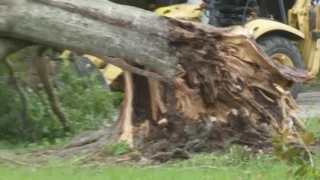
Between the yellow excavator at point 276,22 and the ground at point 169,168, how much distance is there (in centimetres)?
563

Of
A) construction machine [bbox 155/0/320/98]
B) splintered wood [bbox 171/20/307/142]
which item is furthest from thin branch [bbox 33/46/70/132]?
construction machine [bbox 155/0/320/98]

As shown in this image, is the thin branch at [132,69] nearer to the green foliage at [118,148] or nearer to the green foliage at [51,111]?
the green foliage at [118,148]

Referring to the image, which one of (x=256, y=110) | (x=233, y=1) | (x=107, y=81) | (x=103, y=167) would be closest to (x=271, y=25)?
(x=233, y=1)

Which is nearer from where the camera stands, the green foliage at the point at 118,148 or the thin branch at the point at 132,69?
the green foliage at the point at 118,148

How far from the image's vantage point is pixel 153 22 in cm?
999

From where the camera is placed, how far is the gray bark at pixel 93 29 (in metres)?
9.91

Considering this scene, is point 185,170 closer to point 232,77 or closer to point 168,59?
point 168,59

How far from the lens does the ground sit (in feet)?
27.7

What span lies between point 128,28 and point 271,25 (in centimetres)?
653

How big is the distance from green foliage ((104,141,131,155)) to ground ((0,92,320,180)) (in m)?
0.31

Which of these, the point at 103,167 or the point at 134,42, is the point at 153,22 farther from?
the point at 103,167

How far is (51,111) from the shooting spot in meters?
11.5

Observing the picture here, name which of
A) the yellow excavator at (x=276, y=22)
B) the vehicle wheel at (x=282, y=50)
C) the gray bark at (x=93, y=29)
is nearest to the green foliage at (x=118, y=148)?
the gray bark at (x=93, y=29)

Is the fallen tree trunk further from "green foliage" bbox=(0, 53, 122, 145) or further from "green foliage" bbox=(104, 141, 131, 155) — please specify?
"green foliage" bbox=(0, 53, 122, 145)
